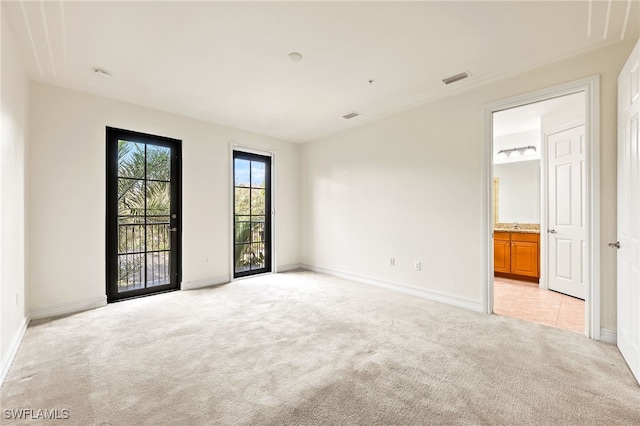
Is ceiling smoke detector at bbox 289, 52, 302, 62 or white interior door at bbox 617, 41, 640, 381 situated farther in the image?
ceiling smoke detector at bbox 289, 52, 302, 62

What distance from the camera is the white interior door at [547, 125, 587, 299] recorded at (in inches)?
157

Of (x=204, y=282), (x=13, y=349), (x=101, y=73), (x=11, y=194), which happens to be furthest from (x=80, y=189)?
(x=204, y=282)

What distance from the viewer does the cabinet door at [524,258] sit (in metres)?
4.95

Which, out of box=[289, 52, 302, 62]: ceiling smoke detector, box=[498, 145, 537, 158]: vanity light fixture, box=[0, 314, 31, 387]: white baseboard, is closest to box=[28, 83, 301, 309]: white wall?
box=[0, 314, 31, 387]: white baseboard

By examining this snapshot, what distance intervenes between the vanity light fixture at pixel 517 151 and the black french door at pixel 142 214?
20.5ft

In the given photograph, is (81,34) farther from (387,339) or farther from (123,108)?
(387,339)

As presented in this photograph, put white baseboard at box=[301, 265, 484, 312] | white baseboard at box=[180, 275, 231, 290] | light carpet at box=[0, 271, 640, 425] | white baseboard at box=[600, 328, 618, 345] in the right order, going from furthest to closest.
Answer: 1. white baseboard at box=[180, 275, 231, 290]
2. white baseboard at box=[301, 265, 484, 312]
3. white baseboard at box=[600, 328, 618, 345]
4. light carpet at box=[0, 271, 640, 425]

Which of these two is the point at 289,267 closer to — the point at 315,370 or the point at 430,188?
the point at 430,188

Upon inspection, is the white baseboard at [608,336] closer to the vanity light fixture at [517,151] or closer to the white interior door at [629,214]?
the white interior door at [629,214]

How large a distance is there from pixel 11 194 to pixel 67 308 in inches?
64.9

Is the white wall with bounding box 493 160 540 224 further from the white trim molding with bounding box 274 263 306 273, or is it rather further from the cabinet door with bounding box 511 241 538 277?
the white trim molding with bounding box 274 263 306 273

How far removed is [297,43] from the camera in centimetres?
260

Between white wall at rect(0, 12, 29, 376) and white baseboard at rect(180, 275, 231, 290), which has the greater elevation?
white wall at rect(0, 12, 29, 376)

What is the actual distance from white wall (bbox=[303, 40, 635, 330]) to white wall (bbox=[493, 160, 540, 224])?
3.18 m
